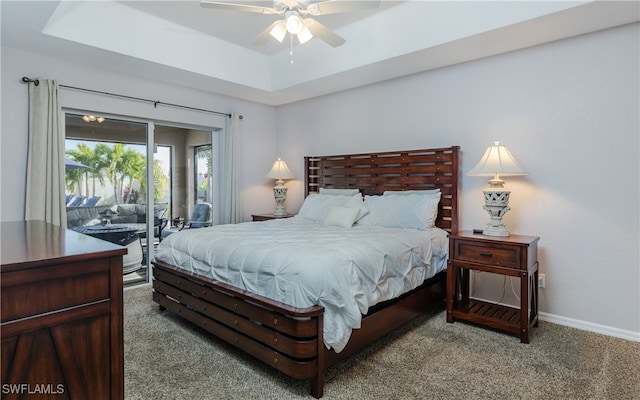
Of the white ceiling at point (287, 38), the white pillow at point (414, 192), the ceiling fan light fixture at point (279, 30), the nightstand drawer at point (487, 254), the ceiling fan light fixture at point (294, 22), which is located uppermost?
the white ceiling at point (287, 38)

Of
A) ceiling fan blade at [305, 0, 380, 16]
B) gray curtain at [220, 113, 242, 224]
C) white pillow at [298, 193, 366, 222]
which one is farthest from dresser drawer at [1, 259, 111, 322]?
gray curtain at [220, 113, 242, 224]

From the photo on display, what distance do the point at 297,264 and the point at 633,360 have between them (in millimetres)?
2353

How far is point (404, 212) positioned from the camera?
3408mm

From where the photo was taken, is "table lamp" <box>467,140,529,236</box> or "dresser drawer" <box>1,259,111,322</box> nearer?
"dresser drawer" <box>1,259,111,322</box>

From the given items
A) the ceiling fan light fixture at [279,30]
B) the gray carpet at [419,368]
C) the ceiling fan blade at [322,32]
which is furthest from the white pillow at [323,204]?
the ceiling fan light fixture at [279,30]

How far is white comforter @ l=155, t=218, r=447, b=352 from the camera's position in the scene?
199 centimetres

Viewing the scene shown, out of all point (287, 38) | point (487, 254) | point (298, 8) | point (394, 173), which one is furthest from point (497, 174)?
point (287, 38)

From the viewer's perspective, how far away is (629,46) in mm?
2646

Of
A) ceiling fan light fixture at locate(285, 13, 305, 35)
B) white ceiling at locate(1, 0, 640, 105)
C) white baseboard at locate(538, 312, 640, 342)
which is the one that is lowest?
white baseboard at locate(538, 312, 640, 342)

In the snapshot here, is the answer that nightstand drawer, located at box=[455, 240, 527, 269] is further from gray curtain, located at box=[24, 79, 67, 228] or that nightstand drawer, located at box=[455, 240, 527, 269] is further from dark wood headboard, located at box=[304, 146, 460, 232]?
gray curtain, located at box=[24, 79, 67, 228]

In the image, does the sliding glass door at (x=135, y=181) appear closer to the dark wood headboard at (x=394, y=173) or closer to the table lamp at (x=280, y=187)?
the table lamp at (x=280, y=187)

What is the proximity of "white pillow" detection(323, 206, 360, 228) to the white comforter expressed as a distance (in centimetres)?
18

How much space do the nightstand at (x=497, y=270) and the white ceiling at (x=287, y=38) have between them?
66.6 inches

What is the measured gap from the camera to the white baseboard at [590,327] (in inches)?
105
